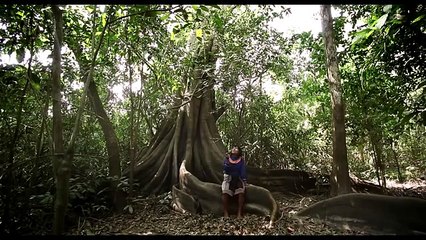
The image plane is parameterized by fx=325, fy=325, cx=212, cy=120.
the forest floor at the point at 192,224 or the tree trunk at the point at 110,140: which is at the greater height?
the tree trunk at the point at 110,140

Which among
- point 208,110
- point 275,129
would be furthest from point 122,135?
point 275,129

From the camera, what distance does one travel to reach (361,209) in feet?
14.9

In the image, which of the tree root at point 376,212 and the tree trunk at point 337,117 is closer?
the tree root at point 376,212

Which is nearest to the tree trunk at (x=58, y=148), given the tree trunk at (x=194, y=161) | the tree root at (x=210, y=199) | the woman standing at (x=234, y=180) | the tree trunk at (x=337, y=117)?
the tree root at (x=210, y=199)

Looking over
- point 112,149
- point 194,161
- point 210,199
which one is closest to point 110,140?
point 112,149

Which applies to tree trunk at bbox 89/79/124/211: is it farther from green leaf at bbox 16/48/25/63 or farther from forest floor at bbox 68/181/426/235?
green leaf at bbox 16/48/25/63

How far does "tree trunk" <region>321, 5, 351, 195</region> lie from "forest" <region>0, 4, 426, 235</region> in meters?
0.02

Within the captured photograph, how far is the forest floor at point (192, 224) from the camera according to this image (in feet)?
14.8

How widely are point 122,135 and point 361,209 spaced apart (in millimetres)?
7016

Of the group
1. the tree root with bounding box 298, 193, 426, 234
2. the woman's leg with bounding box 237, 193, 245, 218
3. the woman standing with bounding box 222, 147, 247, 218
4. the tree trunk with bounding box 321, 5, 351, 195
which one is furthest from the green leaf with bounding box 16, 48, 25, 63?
the tree trunk with bounding box 321, 5, 351, 195

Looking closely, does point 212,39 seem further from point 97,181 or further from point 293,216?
point 293,216

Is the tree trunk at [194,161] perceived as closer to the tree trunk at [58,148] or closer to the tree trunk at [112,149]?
the tree trunk at [112,149]

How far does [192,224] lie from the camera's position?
5012mm

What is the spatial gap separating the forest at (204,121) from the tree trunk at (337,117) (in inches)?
0.7
